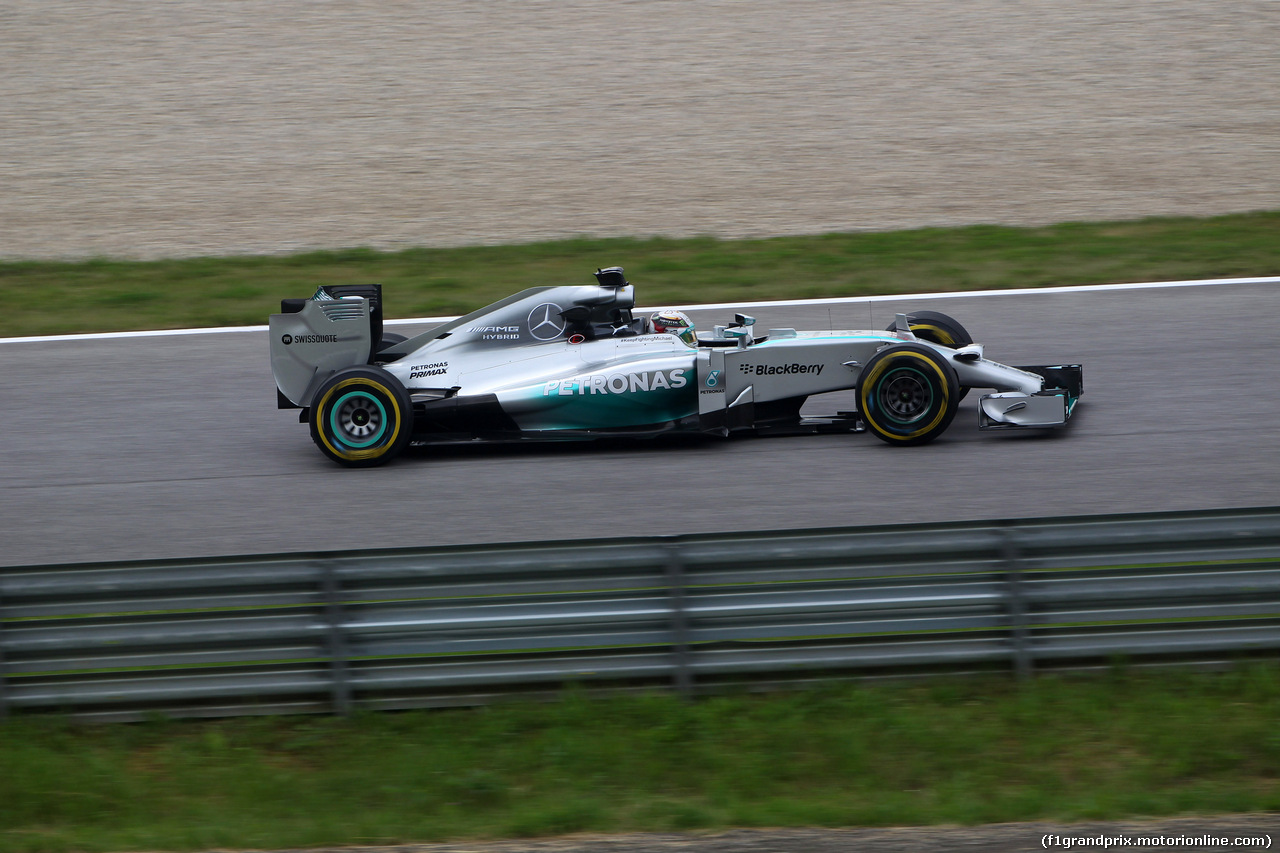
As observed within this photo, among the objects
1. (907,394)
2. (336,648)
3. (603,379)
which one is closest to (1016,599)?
(336,648)

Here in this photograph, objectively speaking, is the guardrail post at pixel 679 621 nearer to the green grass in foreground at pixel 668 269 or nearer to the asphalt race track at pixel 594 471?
the asphalt race track at pixel 594 471

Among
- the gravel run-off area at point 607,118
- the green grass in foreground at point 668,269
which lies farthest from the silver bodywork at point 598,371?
the gravel run-off area at point 607,118

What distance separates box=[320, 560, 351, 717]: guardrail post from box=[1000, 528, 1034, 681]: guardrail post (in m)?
2.67

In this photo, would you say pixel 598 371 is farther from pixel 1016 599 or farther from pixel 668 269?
pixel 668 269

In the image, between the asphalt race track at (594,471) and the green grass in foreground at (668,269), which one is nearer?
the asphalt race track at (594,471)

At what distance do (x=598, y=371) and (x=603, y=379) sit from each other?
0.24 ft

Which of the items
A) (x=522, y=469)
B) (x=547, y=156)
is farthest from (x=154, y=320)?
(x=547, y=156)

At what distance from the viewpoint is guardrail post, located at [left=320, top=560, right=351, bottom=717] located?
5.53 m

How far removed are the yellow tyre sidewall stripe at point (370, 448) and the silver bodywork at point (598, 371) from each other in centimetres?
22

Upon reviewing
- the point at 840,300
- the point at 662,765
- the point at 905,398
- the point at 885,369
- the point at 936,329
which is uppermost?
the point at 840,300

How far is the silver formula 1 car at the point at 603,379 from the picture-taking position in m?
8.89

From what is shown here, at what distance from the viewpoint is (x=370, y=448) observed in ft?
29.7

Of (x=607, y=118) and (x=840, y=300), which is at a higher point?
(x=607, y=118)

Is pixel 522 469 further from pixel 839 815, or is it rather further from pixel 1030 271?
pixel 1030 271
